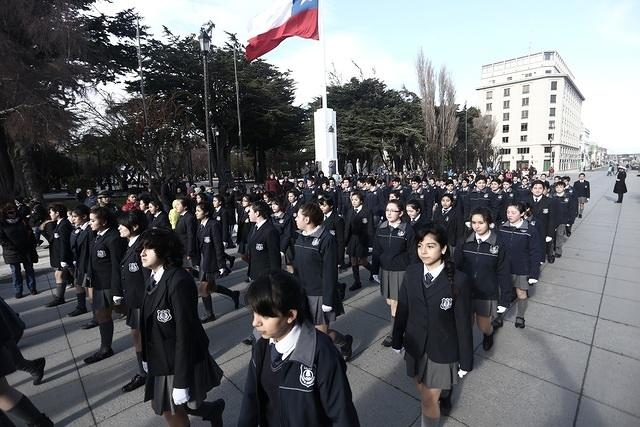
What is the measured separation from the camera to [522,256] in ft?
15.4

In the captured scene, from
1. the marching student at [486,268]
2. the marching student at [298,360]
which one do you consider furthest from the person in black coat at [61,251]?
the marching student at [486,268]

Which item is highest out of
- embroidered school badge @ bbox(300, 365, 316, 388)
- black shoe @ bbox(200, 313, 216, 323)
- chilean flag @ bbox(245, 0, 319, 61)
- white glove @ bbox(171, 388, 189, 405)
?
chilean flag @ bbox(245, 0, 319, 61)

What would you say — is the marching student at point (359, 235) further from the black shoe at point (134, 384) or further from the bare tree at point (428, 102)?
the bare tree at point (428, 102)

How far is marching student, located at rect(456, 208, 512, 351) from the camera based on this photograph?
12.7 ft

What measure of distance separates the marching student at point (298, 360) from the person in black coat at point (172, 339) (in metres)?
1.07

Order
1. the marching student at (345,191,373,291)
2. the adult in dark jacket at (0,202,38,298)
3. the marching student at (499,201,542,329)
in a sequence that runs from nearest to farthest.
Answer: the marching student at (499,201,542,329), the adult in dark jacket at (0,202,38,298), the marching student at (345,191,373,291)

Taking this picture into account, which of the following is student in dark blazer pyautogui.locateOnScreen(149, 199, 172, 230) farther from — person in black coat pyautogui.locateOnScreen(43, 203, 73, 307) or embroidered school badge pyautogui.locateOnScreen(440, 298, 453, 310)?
embroidered school badge pyautogui.locateOnScreen(440, 298, 453, 310)

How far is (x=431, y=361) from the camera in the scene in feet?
8.65

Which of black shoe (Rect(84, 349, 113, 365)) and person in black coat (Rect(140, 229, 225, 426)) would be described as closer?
person in black coat (Rect(140, 229, 225, 426))

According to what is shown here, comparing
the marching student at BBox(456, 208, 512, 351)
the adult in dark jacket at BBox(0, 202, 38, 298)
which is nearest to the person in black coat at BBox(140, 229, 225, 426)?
the marching student at BBox(456, 208, 512, 351)

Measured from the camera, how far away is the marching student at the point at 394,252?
4391 millimetres

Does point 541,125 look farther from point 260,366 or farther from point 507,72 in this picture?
point 260,366

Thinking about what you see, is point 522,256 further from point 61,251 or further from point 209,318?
point 61,251

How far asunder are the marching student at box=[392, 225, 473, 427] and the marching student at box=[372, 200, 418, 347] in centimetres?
160
